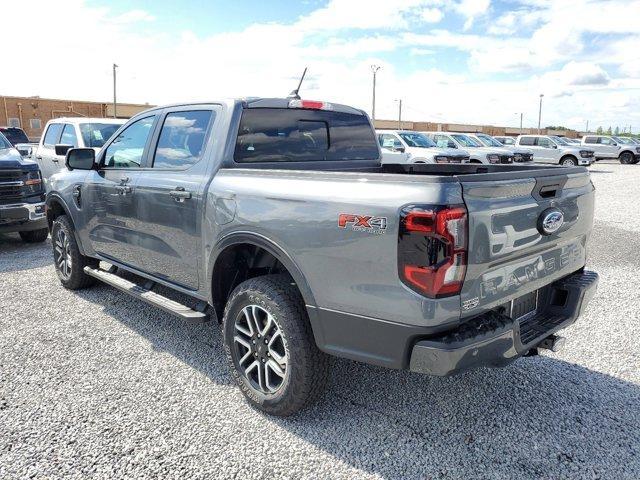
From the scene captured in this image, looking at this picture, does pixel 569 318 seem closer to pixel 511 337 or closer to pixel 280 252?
pixel 511 337

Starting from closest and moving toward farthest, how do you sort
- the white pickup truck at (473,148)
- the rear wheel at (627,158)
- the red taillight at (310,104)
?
the red taillight at (310,104), the white pickup truck at (473,148), the rear wheel at (627,158)

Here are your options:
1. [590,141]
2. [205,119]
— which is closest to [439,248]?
[205,119]

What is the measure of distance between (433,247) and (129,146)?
3.24 m

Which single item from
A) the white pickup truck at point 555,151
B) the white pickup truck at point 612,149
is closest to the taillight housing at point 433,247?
the white pickup truck at point 555,151

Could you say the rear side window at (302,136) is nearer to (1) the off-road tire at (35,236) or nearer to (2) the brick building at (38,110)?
(1) the off-road tire at (35,236)

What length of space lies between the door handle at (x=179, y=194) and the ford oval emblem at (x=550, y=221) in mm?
2282

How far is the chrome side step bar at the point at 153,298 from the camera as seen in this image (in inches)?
145

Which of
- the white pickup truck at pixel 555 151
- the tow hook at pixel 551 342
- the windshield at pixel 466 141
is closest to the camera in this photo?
the tow hook at pixel 551 342

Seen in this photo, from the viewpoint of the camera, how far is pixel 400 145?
1805cm

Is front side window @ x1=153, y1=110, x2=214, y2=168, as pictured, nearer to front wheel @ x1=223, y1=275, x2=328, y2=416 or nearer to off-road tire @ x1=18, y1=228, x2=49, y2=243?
front wheel @ x1=223, y1=275, x2=328, y2=416

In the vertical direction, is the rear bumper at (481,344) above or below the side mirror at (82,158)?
below

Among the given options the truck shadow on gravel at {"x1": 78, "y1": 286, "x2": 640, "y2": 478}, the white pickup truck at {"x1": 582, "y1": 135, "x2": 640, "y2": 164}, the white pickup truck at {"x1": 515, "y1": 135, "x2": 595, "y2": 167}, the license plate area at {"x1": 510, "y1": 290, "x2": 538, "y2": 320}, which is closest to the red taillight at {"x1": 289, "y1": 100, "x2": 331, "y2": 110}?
the truck shadow on gravel at {"x1": 78, "y1": 286, "x2": 640, "y2": 478}

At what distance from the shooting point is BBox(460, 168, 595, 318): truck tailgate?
2.46m

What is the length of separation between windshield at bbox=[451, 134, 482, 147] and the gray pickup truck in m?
17.9
